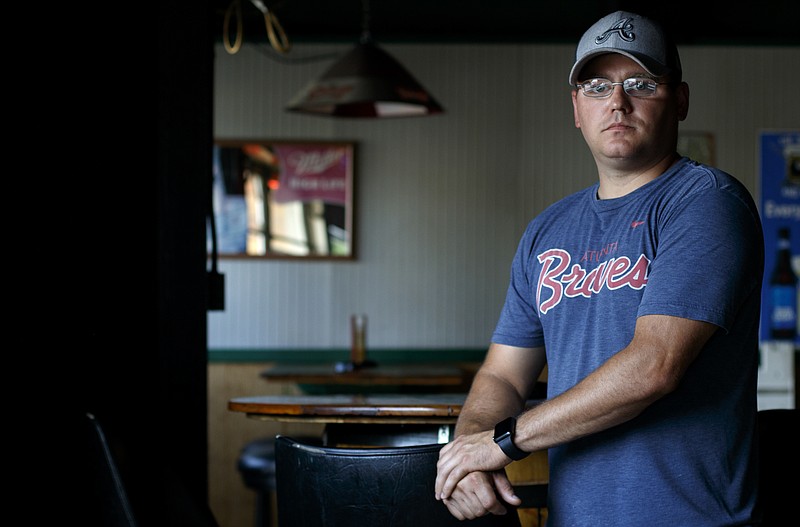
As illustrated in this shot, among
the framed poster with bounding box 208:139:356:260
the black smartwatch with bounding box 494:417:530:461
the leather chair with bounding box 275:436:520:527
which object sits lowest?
the leather chair with bounding box 275:436:520:527

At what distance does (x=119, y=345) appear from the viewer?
5.51ft

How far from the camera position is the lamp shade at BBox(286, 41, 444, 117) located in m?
3.41

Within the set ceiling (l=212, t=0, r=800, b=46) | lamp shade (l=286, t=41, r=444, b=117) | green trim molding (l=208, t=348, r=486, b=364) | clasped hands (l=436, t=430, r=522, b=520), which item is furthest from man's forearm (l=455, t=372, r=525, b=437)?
ceiling (l=212, t=0, r=800, b=46)

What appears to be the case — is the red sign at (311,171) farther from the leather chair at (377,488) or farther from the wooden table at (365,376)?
the leather chair at (377,488)

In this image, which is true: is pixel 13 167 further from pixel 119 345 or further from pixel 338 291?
pixel 338 291

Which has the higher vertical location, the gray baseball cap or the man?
the gray baseball cap

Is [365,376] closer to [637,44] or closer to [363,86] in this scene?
[363,86]

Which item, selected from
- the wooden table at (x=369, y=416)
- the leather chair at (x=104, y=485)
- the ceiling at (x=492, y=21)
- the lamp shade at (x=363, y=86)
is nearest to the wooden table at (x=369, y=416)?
the wooden table at (x=369, y=416)

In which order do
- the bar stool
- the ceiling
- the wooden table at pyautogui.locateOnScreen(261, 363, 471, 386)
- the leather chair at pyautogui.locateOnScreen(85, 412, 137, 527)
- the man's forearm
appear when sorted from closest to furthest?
the leather chair at pyautogui.locateOnScreen(85, 412, 137, 527), the man's forearm, the bar stool, the wooden table at pyautogui.locateOnScreen(261, 363, 471, 386), the ceiling

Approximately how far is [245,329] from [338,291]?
0.58 m

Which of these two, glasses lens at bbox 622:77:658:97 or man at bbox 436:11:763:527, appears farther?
glasses lens at bbox 622:77:658:97

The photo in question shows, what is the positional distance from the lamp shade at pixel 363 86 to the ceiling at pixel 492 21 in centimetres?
143

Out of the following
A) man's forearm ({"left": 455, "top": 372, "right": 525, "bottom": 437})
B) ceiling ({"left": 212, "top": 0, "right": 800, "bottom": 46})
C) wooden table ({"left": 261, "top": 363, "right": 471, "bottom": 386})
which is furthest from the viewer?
ceiling ({"left": 212, "top": 0, "right": 800, "bottom": 46})

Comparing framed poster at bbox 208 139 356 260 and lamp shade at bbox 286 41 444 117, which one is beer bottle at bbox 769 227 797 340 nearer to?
framed poster at bbox 208 139 356 260
